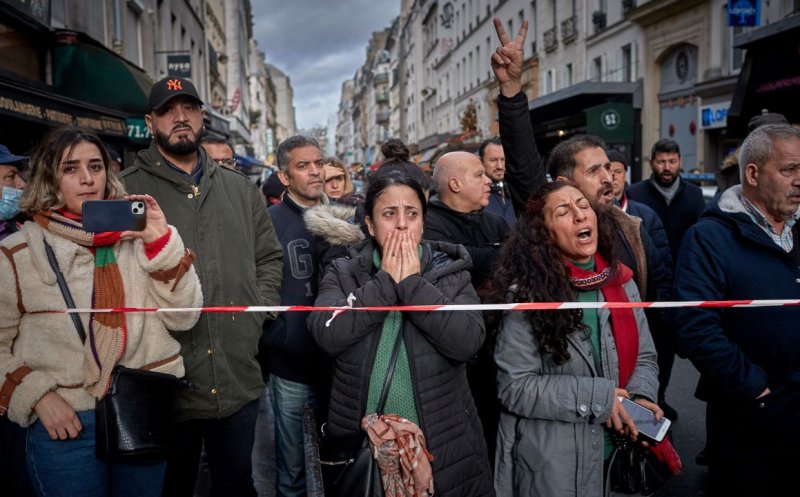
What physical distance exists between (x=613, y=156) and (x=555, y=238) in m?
3.24

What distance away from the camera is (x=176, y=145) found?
3.13 metres

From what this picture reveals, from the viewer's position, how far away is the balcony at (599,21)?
22609 mm

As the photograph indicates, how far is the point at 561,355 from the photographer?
8.97ft

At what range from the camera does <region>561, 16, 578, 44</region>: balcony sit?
24406 mm

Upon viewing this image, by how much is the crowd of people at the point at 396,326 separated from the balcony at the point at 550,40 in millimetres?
25037

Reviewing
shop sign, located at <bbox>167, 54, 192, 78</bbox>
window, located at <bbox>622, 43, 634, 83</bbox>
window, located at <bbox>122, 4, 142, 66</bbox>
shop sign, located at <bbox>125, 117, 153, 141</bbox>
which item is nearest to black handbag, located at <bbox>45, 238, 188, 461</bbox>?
shop sign, located at <bbox>125, 117, 153, 141</bbox>

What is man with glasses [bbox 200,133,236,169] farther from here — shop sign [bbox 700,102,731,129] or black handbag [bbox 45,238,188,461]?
shop sign [bbox 700,102,731,129]

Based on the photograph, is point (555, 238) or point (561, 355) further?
point (555, 238)

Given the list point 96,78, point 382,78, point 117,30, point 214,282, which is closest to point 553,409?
point 214,282

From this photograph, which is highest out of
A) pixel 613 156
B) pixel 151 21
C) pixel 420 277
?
pixel 151 21

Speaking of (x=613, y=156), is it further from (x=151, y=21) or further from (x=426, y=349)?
(x=151, y=21)

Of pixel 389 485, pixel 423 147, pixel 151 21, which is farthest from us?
pixel 423 147

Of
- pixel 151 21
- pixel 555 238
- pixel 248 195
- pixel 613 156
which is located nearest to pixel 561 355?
pixel 555 238

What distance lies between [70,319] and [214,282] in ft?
2.35
